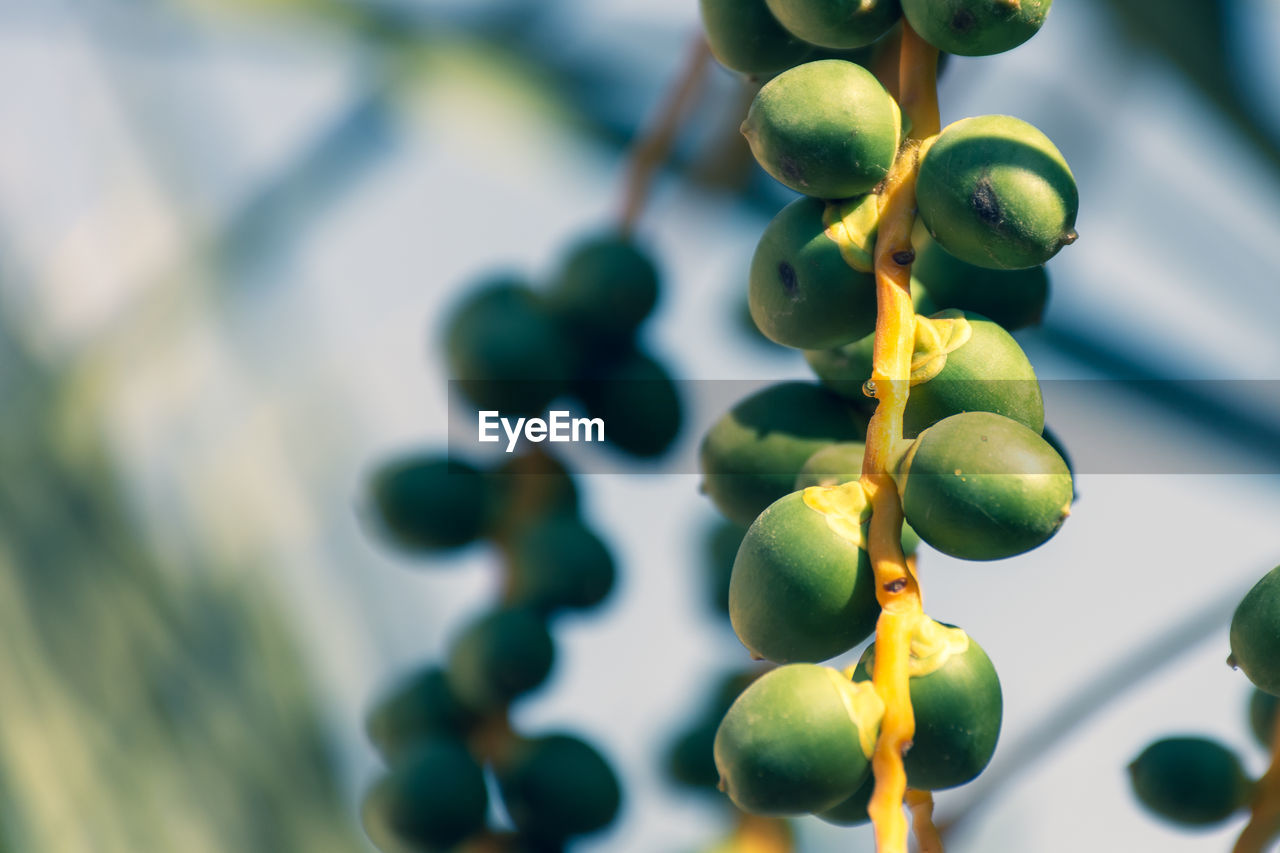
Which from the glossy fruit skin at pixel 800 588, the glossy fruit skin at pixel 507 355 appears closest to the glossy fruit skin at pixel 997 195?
the glossy fruit skin at pixel 800 588

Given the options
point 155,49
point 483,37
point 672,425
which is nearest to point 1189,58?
point 672,425

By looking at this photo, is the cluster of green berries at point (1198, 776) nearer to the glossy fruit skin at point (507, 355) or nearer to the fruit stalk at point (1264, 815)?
the fruit stalk at point (1264, 815)

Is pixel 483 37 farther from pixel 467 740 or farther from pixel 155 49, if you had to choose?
pixel 467 740

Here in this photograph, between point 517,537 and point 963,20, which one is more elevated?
point 963,20

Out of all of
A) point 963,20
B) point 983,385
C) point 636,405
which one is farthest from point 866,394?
point 636,405

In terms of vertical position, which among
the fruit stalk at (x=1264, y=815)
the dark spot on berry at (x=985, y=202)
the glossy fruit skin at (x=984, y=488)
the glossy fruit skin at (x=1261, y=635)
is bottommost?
the fruit stalk at (x=1264, y=815)

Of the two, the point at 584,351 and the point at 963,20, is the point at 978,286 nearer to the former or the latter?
the point at 963,20

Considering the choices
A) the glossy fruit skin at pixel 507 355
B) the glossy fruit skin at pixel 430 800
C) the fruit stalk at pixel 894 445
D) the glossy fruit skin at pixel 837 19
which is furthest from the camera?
the glossy fruit skin at pixel 507 355
